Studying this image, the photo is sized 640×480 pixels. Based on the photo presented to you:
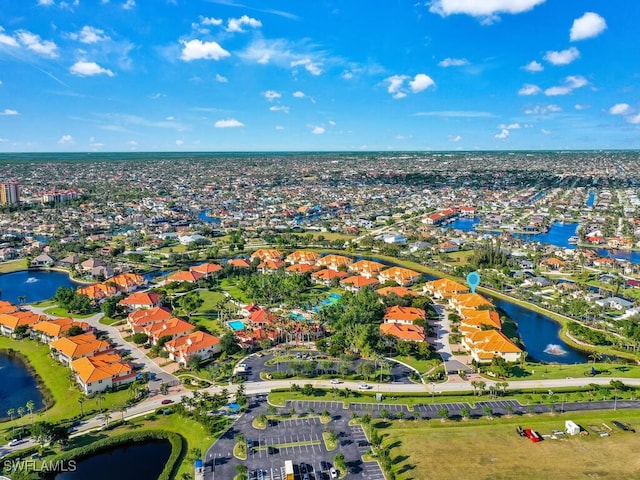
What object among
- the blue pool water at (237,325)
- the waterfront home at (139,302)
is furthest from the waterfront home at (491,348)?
the waterfront home at (139,302)

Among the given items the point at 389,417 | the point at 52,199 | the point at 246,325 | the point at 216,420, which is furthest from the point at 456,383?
the point at 52,199

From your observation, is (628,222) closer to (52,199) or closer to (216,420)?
(216,420)

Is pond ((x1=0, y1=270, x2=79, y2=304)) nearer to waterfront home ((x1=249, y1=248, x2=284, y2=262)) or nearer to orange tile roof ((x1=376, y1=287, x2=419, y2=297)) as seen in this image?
waterfront home ((x1=249, y1=248, x2=284, y2=262))

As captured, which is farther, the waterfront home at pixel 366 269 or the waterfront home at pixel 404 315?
the waterfront home at pixel 366 269

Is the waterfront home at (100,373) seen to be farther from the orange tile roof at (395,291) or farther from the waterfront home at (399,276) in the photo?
the waterfront home at (399,276)

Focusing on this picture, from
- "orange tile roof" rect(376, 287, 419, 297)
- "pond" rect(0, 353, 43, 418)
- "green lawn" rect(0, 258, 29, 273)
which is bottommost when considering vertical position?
"pond" rect(0, 353, 43, 418)

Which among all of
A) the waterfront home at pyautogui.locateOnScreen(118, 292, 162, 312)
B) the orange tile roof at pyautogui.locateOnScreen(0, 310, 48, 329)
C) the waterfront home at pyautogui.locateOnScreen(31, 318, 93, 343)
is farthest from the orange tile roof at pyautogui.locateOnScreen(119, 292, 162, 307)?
the orange tile roof at pyautogui.locateOnScreen(0, 310, 48, 329)
